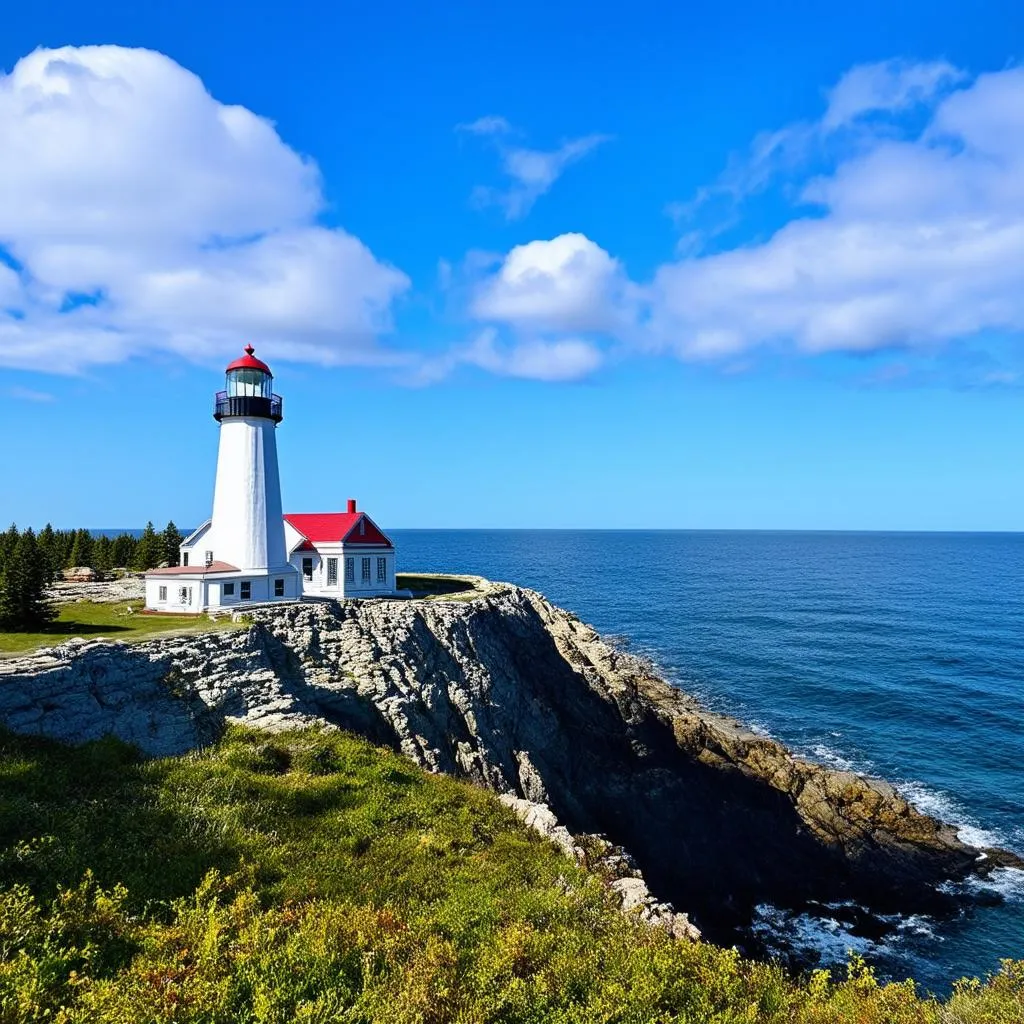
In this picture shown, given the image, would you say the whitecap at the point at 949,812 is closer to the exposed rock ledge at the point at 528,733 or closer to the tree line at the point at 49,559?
the exposed rock ledge at the point at 528,733

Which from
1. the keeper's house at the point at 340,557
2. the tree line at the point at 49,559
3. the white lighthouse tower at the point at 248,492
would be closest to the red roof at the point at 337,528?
the keeper's house at the point at 340,557

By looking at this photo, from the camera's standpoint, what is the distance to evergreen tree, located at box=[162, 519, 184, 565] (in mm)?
56125

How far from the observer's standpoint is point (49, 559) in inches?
1973

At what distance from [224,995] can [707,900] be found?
84.3 ft

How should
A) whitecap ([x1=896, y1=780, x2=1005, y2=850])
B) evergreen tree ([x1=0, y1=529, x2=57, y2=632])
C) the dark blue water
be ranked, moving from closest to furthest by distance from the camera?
the dark blue water → evergreen tree ([x1=0, y1=529, x2=57, y2=632]) → whitecap ([x1=896, y1=780, x2=1005, y2=850])

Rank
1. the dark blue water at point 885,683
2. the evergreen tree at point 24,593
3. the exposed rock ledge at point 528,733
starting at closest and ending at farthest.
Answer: the exposed rock ledge at point 528,733
the dark blue water at point 885,683
the evergreen tree at point 24,593

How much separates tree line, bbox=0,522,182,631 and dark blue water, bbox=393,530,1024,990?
35.4 metres

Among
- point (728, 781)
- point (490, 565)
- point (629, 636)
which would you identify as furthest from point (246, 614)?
point (490, 565)

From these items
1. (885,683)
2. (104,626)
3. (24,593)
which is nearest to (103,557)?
(24,593)

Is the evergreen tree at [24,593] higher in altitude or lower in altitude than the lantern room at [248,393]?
lower

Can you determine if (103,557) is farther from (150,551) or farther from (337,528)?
(337,528)

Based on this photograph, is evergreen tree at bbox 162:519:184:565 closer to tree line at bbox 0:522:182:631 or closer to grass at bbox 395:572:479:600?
tree line at bbox 0:522:182:631

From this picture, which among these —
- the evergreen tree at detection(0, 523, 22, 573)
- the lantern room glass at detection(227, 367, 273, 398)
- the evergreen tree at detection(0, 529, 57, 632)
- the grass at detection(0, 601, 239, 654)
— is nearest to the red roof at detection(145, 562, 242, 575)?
the grass at detection(0, 601, 239, 654)

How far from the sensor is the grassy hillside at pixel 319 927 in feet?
28.2
